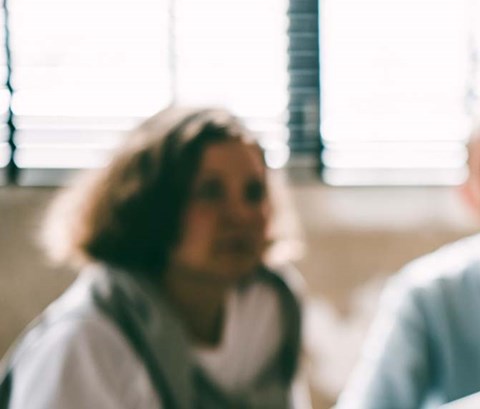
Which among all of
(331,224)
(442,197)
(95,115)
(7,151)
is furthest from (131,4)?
(442,197)

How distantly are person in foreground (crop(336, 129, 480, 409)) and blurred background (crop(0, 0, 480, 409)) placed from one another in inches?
29.5

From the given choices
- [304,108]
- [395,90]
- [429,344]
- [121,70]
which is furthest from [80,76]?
[429,344]

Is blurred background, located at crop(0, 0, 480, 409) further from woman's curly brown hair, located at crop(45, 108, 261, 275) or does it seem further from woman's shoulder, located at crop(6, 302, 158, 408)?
woman's shoulder, located at crop(6, 302, 158, 408)

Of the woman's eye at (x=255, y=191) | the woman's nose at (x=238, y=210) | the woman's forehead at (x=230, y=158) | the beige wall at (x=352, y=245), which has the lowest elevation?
the beige wall at (x=352, y=245)

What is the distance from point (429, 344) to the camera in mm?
1286

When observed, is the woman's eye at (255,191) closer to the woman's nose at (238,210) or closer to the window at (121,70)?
the woman's nose at (238,210)

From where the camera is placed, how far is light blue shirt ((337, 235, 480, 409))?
1.25 meters

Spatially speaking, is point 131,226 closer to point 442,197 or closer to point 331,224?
point 331,224

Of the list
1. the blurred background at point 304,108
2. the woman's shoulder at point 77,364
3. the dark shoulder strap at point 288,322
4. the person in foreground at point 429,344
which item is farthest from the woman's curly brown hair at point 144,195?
the blurred background at point 304,108

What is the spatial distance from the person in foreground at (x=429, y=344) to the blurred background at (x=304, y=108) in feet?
2.46

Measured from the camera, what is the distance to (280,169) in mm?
2109

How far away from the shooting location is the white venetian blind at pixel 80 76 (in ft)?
7.06

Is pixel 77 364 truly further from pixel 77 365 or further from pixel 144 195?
pixel 144 195

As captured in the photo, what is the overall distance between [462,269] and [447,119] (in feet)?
2.92
